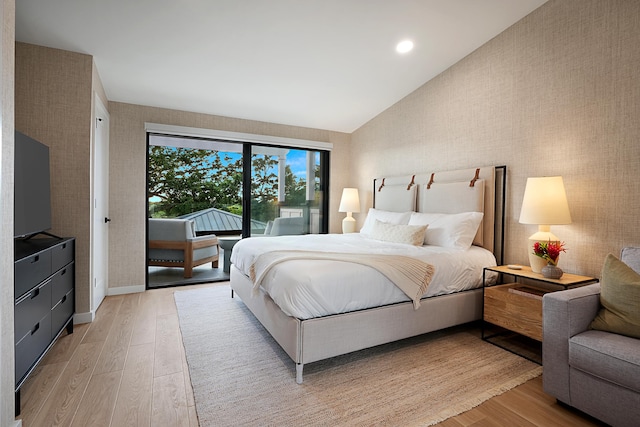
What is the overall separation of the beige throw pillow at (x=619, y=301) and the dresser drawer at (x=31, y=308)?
3.16 metres

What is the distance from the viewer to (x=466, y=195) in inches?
126

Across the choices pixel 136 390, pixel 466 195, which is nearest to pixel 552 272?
pixel 466 195

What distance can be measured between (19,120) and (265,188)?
2.79m

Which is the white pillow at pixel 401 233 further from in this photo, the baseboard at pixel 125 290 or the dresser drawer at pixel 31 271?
the baseboard at pixel 125 290

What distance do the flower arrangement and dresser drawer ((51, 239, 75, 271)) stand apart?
11.8 feet

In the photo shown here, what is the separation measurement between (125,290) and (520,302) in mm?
4254

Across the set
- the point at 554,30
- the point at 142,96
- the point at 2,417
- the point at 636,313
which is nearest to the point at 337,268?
the point at 636,313

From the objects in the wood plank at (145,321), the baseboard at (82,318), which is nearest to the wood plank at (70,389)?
the wood plank at (145,321)

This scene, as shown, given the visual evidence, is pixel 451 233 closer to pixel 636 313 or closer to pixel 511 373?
pixel 511 373

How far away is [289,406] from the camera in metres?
1.72

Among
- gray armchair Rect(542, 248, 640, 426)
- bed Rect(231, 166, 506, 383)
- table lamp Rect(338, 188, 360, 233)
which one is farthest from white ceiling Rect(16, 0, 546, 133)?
gray armchair Rect(542, 248, 640, 426)

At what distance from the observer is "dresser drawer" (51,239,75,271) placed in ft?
7.35

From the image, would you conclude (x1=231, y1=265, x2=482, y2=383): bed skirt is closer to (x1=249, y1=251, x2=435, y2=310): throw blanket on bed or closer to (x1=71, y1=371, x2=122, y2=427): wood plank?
(x1=249, y1=251, x2=435, y2=310): throw blanket on bed

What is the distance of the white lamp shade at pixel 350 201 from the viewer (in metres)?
4.85
